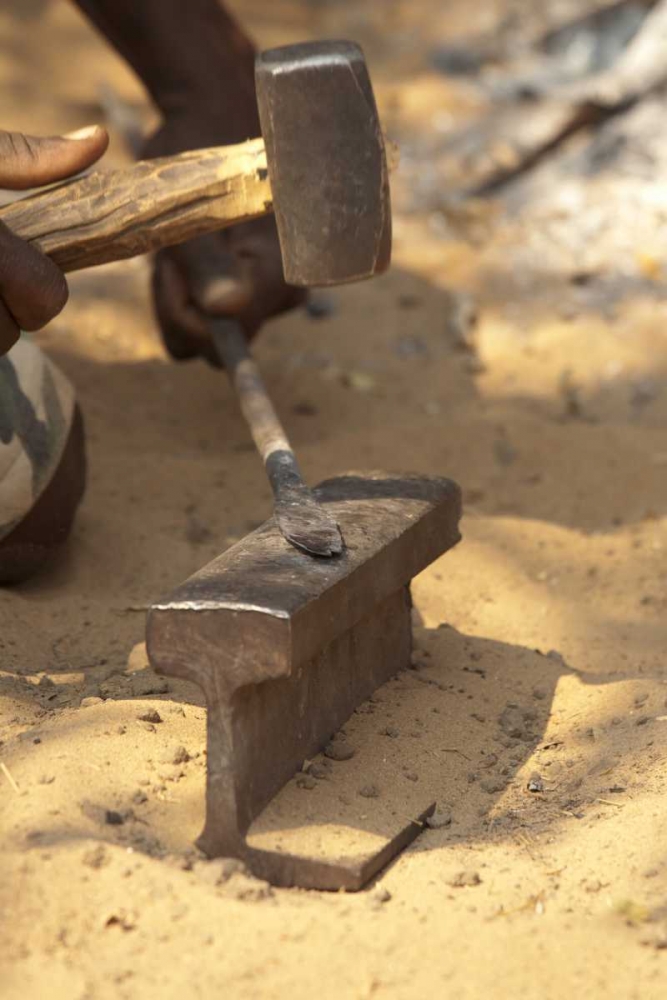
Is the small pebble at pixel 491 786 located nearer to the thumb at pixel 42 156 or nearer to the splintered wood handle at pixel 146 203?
the splintered wood handle at pixel 146 203

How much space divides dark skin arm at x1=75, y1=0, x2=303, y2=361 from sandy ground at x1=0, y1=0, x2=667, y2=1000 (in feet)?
1.35

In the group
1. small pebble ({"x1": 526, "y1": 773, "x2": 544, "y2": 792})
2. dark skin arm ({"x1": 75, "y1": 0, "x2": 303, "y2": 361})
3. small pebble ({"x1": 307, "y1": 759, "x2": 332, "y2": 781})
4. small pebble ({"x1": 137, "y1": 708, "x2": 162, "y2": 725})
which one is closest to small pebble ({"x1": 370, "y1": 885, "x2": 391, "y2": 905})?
small pebble ({"x1": 307, "y1": 759, "x2": 332, "y2": 781})

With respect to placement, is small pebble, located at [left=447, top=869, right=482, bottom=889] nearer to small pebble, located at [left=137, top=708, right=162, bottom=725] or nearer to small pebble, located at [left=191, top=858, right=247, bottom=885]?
small pebble, located at [left=191, top=858, right=247, bottom=885]

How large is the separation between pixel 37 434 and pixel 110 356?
4.96 feet

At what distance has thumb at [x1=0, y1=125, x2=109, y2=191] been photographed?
243 centimetres

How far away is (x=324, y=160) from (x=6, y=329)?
64 cm

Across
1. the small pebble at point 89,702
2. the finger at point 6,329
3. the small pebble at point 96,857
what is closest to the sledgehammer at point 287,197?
the finger at point 6,329

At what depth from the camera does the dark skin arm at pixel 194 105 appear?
354 cm

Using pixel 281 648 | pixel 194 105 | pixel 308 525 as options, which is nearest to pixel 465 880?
pixel 281 648

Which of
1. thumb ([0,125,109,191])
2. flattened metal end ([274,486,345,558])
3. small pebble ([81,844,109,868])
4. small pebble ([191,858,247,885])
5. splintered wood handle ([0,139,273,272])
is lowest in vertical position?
small pebble ([191,858,247,885])

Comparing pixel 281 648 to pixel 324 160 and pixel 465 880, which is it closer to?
pixel 465 880

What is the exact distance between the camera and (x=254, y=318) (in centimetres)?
367

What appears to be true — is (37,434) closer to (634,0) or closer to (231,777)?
(231,777)

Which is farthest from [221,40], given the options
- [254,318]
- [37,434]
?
[37,434]
